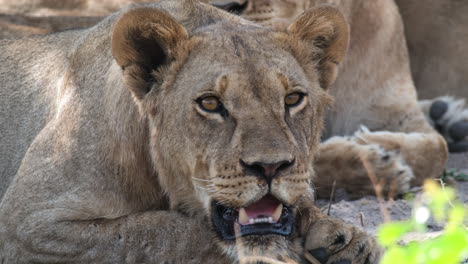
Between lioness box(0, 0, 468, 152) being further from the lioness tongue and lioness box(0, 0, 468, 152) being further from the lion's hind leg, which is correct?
the lioness tongue

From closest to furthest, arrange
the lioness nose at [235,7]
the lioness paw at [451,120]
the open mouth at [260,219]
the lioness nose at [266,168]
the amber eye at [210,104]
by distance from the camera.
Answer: the lioness nose at [266,168], the open mouth at [260,219], the amber eye at [210,104], the lioness nose at [235,7], the lioness paw at [451,120]

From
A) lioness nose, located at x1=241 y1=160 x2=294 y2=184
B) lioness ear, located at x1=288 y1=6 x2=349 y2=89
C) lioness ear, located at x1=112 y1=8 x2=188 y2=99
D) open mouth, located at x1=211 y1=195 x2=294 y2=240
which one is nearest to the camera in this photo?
lioness nose, located at x1=241 y1=160 x2=294 y2=184

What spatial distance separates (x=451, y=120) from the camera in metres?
5.79

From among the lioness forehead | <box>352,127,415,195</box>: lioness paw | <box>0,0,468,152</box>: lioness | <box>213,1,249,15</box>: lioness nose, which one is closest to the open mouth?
the lioness forehead

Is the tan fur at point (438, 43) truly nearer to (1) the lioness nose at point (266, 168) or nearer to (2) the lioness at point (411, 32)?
(2) the lioness at point (411, 32)

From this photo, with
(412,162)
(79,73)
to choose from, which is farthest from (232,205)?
(412,162)

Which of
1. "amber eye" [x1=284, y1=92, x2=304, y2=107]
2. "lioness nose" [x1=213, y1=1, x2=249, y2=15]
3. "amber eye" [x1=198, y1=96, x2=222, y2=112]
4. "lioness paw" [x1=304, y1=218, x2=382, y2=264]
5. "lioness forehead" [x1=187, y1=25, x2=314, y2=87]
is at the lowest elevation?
"lioness paw" [x1=304, y1=218, x2=382, y2=264]

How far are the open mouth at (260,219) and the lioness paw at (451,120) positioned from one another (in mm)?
2878

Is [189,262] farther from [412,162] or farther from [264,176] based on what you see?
[412,162]

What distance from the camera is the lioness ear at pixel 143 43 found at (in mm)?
3268

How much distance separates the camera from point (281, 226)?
309cm

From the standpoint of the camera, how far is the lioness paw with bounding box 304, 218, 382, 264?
320cm

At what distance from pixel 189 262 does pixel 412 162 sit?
2.15 meters

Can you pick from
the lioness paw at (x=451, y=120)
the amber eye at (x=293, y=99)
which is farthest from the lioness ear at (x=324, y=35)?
the lioness paw at (x=451, y=120)
